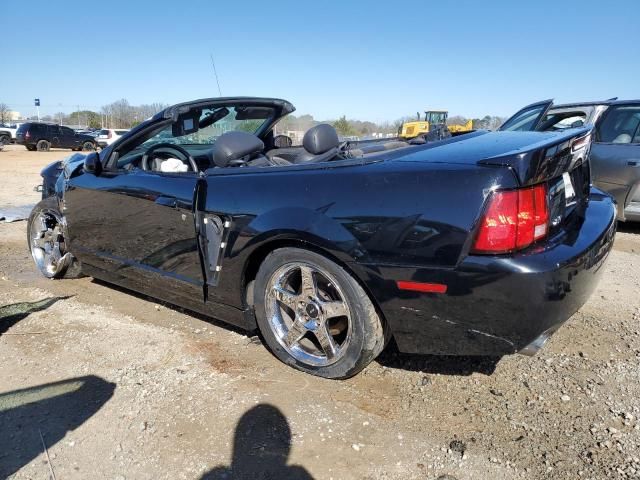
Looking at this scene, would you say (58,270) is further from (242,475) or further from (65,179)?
(242,475)

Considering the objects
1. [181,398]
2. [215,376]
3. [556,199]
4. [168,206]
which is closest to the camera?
[556,199]

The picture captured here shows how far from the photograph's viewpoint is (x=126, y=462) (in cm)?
212

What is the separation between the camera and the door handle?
3085 millimetres

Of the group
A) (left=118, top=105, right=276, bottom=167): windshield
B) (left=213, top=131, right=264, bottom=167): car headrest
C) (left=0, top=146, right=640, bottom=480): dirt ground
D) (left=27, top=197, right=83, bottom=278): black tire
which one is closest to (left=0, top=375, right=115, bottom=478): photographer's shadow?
(left=0, top=146, right=640, bottom=480): dirt ground

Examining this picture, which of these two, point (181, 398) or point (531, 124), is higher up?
point (531, 124)

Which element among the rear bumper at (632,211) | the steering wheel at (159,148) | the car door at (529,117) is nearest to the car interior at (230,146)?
the steering wheel at (159,148)

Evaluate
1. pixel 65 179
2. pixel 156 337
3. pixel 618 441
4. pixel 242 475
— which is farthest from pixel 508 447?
pixel 65 179

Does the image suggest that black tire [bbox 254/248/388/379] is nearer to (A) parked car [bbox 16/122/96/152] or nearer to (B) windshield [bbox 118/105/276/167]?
(B) windshield [bbox 118/105/276/167]

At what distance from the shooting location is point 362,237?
2.30 m

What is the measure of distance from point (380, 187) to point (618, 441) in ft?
4.87

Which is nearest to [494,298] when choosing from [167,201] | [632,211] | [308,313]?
[308,313]

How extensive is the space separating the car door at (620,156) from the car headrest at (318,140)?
166 inches

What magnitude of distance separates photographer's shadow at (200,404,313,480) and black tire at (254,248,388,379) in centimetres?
37

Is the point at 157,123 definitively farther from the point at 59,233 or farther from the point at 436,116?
the point at 436,116
